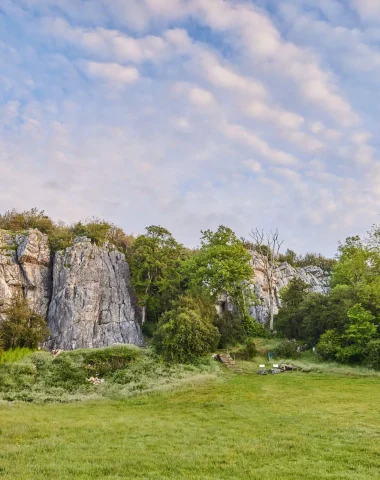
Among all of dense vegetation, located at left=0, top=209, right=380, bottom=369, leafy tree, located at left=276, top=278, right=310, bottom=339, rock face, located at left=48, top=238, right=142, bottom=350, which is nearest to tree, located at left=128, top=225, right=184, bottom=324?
dense vegetation, located at left=0, top=209, right=380, bottom=369

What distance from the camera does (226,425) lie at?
12906mm

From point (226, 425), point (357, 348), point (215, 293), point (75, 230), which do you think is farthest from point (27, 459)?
point (75, 230)

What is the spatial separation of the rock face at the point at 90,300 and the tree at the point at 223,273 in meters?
8.91

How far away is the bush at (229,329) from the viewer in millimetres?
32125

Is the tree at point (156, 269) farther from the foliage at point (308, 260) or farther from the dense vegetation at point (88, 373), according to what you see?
Answer: the foliage at point (308, 260)

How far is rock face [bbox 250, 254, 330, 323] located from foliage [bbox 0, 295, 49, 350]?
81.4ft

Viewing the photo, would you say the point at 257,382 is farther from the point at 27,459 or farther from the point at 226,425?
the point at 27,459

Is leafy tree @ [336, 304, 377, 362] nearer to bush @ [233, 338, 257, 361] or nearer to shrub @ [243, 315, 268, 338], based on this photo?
bush @ [233, 338, 257, 361]

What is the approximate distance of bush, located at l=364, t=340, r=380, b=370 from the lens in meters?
25.1

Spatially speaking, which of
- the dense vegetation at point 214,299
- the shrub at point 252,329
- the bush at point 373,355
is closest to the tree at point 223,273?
the dense vegetation at point 214,299

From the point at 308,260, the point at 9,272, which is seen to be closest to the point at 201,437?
the point at 9,272

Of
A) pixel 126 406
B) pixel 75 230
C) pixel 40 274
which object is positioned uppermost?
pixel 75 230

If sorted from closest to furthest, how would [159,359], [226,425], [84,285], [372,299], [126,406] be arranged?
[226,425]
[126,406]
[159,359]
[372,299]
[84,285]

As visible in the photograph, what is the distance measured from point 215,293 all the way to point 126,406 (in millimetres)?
20373
